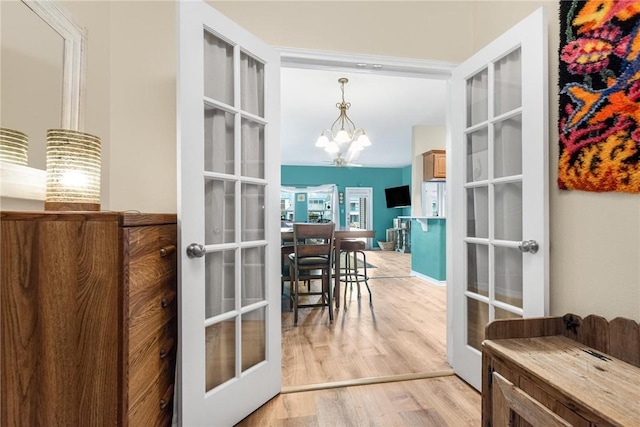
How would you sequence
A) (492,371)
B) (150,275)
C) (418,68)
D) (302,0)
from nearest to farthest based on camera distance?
(150,275) → (492,371) → (302,0) → (418,68)

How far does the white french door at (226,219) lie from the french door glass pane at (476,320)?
1148 mm

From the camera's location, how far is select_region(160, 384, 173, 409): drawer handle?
120 centimetres

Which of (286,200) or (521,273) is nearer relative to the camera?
(521,273)

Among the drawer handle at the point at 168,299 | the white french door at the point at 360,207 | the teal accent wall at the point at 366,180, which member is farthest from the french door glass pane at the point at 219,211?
the white french door at the point at 360,207

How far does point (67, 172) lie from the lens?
1.03 m

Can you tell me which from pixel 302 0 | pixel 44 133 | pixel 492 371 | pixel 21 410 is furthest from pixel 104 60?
pixel 492 371

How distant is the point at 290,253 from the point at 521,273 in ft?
7.76

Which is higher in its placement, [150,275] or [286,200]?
[286,200]

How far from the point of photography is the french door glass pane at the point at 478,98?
5.79ft

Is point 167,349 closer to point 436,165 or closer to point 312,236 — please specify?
point 312,236

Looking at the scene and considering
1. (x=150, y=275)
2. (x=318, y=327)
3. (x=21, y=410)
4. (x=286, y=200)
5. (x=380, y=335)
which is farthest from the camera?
(x=286, y=200)

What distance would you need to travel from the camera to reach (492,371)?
1225 mm

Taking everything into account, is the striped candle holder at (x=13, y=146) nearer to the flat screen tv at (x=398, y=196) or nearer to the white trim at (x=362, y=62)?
the white trim at (x=362, y=62)

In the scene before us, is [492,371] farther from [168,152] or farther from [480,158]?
[168,152]
